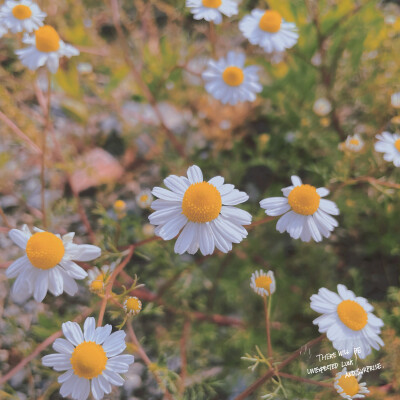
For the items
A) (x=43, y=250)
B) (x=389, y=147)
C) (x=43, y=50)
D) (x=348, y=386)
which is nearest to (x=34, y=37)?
(x=43, y=50)

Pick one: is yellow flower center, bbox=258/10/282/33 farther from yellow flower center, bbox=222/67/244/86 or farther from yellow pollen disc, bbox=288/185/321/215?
yellow pollen disc, bbox=288/185/321/215

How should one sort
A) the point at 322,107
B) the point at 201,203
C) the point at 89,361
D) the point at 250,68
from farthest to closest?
the point at 322,107 → the point at 250,68 → the point at 201,203 → the point at 89,361

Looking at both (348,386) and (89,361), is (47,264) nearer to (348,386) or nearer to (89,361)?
(89,361)

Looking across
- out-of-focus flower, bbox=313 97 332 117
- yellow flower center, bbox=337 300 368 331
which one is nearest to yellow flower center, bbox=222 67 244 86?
out-of-focus flower, bbox=313 97 332 117

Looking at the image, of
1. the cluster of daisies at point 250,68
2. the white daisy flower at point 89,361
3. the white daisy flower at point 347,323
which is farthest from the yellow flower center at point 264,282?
the cluster of daisies at point 250,68

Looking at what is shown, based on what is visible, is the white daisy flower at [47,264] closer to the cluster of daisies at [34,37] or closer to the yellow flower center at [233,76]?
the cluster of daisies at [34,37]

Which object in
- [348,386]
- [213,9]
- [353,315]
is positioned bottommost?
[348,386]

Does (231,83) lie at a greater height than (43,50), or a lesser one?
lesser

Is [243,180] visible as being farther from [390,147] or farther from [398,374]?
[398,374]
